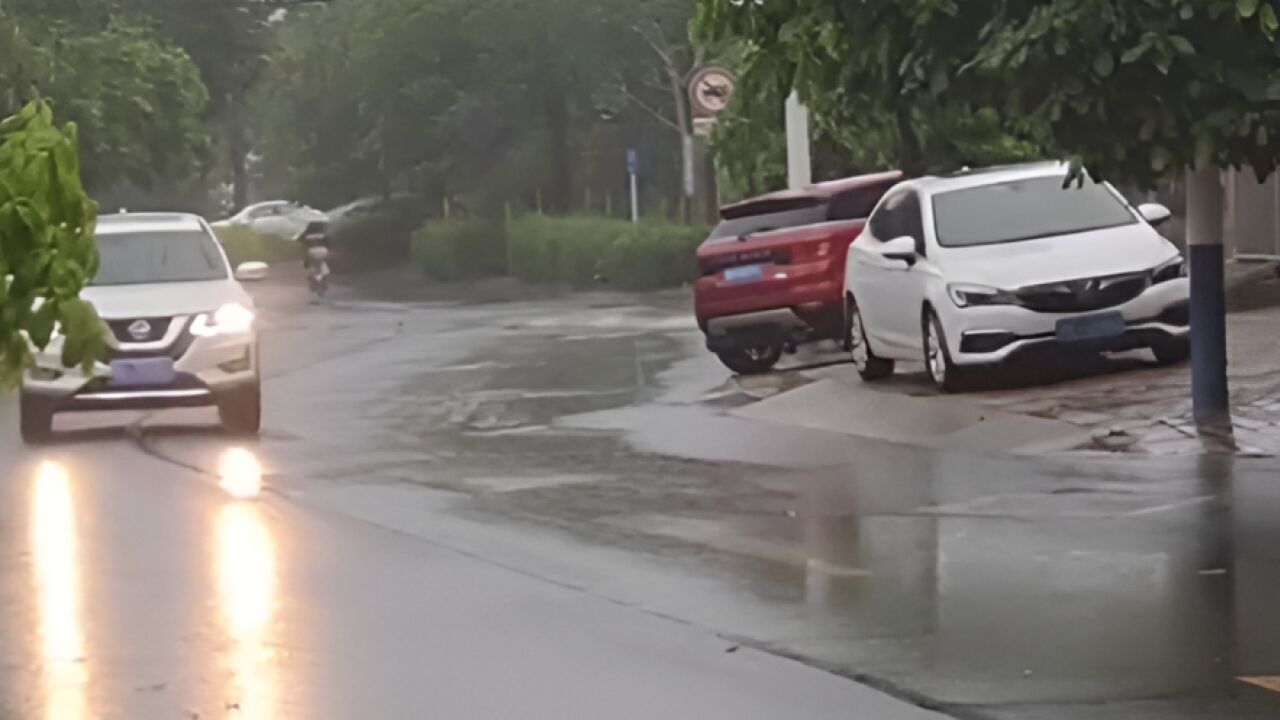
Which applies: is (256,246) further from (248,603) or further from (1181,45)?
(1181,45)

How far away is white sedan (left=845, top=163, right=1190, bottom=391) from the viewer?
16.8 m

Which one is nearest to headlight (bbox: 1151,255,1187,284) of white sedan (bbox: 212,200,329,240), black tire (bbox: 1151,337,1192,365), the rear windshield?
black tire (bbox: 1151,337,1192,365)

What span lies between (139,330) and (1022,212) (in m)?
6.70

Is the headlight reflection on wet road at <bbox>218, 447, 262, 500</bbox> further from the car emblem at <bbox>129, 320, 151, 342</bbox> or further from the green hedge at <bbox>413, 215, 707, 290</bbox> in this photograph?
the green hedge at <bbox>413, 215, 707, 290</bbox>

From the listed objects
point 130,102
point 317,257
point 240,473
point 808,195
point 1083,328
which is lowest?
point 240,473

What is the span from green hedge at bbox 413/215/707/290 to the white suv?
17637mm

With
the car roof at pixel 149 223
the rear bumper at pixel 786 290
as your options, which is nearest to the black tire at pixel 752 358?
the rear bumper at pixel 786 290

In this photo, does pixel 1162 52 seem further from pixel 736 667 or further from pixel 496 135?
pixel 496 135

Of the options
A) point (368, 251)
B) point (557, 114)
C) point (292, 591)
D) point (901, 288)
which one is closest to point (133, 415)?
point (901, 288)

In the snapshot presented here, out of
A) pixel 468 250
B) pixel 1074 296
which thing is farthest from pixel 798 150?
pixel 468 250

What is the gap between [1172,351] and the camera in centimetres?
1747

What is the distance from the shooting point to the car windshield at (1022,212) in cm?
1770

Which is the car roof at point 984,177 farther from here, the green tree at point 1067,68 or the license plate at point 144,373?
the green tree at point 1067,68

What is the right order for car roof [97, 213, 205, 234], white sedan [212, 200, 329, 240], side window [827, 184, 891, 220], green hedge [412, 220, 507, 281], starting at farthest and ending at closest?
white sedan [212, 200, 329, 240] → green hedge [412, 220, 507, 281] → side window [827, 184, 891, 220] → car roof [97, 213, 205, 234]
